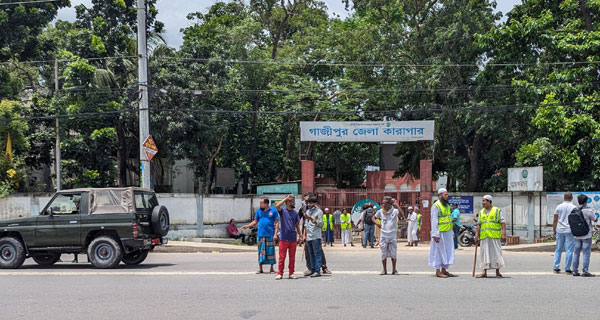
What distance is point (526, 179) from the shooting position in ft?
80.1

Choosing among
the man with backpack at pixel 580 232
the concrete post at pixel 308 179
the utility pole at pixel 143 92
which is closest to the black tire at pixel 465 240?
the concrete post at pixel 308 179

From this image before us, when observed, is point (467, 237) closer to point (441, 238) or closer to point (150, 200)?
point (441, 238)

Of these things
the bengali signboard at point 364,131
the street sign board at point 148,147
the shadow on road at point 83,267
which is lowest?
the shadow on road at point 83,267

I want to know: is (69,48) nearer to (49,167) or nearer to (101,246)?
(49,167)

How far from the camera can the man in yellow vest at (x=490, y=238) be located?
11.9 meters

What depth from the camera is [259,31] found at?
37.7 metres

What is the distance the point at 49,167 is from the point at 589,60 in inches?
1101

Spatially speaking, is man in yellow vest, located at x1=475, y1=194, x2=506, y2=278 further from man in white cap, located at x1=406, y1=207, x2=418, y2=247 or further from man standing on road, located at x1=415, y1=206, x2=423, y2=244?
man standing on road, located at x1=415, y1=206, x2=423, y2=244

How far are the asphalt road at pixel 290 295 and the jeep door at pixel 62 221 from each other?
2.62 ft

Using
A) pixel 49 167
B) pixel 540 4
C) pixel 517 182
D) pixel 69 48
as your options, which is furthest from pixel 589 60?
pixel 49 167

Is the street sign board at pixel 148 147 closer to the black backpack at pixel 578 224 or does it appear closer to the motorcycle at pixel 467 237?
the motorcycle at pixel 467 237

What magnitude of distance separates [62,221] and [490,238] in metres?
9.50

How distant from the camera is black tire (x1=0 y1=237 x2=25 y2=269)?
48.6 ft

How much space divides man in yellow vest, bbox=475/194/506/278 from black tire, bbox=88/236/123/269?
7971 millimetres
